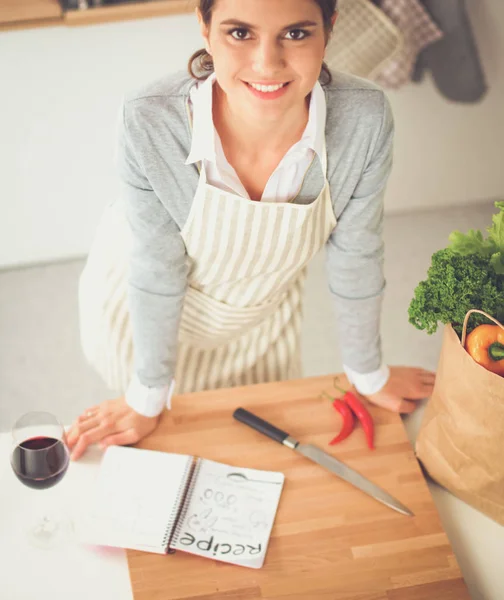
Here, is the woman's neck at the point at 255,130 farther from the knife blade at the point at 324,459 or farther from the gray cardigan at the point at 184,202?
the knife blade at the point at 324,459

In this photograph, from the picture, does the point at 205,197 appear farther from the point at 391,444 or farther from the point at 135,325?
the point at 391,444

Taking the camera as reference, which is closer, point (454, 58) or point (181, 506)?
point (181, 506)

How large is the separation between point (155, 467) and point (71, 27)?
174 centimetres

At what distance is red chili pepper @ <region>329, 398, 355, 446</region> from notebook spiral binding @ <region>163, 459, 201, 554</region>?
233 millimetres

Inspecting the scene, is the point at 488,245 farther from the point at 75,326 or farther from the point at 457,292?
the point at 75,326

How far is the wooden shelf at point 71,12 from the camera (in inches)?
86.0

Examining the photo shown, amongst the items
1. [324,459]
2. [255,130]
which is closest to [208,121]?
[255,130]

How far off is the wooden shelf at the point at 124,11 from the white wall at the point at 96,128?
9 cm

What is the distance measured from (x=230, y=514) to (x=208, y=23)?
73 centimetres

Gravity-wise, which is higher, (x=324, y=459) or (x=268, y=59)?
(x=268, y=59)

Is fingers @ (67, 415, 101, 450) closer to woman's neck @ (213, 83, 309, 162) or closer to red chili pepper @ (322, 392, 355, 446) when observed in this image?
red chili pepper @ (322, 392, 355, 446)

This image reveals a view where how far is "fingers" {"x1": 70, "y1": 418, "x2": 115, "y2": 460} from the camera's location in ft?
3.78

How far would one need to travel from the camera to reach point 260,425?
1.17 metres

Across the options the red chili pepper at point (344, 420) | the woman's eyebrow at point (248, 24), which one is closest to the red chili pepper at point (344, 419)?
the red chili pepper at point (344, 420)
